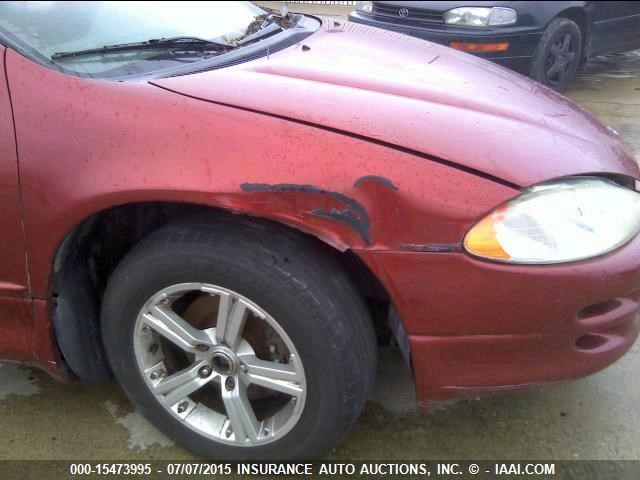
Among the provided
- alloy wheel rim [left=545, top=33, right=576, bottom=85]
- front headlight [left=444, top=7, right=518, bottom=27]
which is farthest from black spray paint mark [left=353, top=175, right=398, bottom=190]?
alloy wheel rim [left=545, top=33, right=576, bottom=85]

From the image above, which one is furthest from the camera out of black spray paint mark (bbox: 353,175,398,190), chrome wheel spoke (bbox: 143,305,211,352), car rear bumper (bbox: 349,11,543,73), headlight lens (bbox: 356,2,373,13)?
headlight lens (bbox: 356,2,373,13)

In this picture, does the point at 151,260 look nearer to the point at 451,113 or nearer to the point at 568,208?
the point at 451,113

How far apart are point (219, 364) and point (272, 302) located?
39 centimetres

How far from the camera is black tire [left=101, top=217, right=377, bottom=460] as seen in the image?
1.63 meters

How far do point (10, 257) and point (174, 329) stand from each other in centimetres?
55

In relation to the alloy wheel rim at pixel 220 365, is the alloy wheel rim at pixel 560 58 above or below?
above

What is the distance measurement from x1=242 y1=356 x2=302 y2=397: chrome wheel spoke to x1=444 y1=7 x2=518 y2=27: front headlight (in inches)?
178

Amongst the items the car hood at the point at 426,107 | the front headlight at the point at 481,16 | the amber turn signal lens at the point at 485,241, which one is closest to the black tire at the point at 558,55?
the front headlight at the point at 481,16

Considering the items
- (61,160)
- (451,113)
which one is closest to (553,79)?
(451,113)

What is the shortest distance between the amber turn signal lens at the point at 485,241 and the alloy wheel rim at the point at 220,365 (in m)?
0.58

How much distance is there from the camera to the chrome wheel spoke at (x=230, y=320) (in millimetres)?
1720

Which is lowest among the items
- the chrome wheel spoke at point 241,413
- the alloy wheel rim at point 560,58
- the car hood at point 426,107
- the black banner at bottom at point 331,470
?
the black banner at bottom at point 331,470

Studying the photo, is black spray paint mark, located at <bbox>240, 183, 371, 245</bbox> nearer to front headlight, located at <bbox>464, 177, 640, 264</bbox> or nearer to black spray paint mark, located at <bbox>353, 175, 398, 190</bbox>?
black spray paint mark, located at <bbox>353, 175, 398, 190</bbox>

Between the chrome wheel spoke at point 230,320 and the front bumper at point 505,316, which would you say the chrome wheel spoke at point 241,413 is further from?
the front bumper at point 505,316
